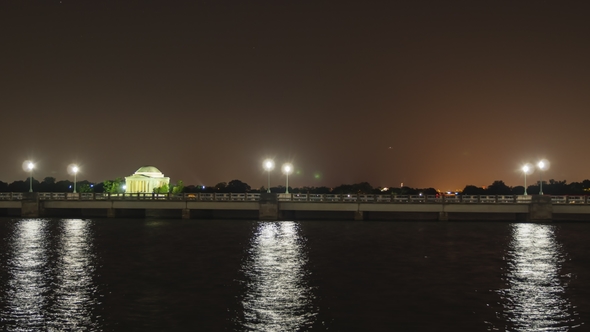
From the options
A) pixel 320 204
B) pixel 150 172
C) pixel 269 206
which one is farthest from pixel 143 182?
pixel 320 204

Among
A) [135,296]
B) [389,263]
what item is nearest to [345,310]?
[135,296]

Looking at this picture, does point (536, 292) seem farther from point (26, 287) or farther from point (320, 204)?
point (320, 204)

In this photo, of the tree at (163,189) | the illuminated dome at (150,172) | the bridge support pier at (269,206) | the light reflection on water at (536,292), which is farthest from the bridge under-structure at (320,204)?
the light reflection on water at (536,292)

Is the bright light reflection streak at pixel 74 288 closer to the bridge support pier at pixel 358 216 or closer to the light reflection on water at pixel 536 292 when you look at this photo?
the light reflection on water at pixel 536 292

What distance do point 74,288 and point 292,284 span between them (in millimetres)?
9700

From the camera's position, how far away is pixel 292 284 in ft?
96.1

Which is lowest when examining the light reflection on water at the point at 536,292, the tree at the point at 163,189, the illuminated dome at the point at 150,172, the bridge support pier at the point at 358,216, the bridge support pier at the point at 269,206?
the light reflection on water at the point at 536,292

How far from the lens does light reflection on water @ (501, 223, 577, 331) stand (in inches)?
862

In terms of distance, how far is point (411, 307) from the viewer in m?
24.3

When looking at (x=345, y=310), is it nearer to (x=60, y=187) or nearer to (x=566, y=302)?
(x=566, y=302)

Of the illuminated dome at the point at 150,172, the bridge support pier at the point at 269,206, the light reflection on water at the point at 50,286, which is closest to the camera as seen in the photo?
the light reflection on water at the point at 50,286

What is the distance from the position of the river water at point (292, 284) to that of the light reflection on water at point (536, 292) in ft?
0.24

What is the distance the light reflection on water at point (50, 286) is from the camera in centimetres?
2167

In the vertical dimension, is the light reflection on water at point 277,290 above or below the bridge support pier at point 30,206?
below
